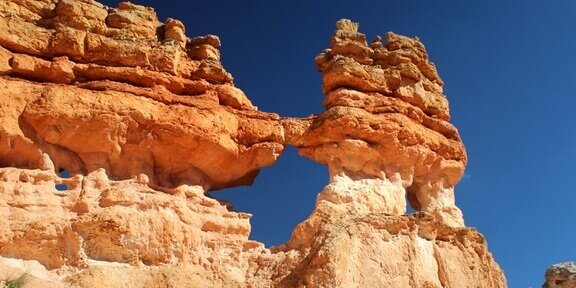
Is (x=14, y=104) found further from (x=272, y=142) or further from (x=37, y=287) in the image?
(x=272, y=142)

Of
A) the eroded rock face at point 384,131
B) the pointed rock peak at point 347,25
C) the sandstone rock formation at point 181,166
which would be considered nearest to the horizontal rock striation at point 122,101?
A: the sandstone rock formation at point 181,166

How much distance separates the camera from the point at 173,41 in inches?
632

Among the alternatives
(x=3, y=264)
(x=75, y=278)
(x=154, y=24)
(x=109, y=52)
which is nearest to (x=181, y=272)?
(x=75, y=278)

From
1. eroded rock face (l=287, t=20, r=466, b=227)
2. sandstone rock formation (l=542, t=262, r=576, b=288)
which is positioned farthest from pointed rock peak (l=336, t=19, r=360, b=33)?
sandstone rock formation (l=542, t=262, r=576, b=288)

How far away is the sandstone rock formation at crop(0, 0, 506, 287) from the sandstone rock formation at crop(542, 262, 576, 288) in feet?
9.88

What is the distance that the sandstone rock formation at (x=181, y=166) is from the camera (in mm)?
12625

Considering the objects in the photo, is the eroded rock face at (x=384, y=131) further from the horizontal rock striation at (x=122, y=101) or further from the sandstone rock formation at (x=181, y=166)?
the horizontal rock striation at (x=122, y=101)

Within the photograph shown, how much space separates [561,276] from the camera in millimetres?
17484

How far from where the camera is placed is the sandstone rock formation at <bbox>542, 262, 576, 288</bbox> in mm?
17219

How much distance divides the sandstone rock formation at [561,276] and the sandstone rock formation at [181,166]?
3.01 meters

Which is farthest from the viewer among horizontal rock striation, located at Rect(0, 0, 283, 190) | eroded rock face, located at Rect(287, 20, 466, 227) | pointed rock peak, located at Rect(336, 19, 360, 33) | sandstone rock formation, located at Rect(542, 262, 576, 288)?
pointed rock peak, located at Rect(336, 19, 360, 33)

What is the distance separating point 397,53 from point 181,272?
8861mm

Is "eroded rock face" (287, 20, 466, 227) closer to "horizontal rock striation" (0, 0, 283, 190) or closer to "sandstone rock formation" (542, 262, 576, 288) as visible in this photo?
"horizontal rock striation" (0, 0, 283, 190)

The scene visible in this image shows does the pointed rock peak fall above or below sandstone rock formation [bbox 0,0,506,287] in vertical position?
above
